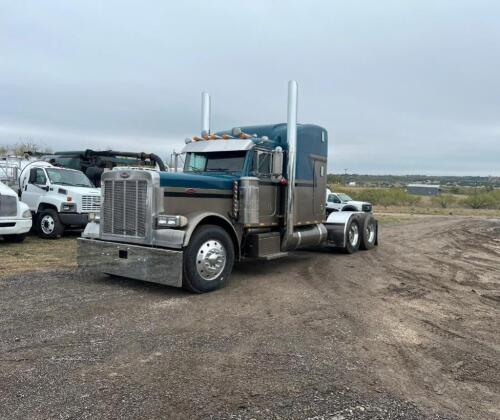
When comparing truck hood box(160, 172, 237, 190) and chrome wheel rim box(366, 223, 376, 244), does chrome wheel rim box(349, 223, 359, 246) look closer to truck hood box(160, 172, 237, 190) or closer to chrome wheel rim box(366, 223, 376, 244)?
chrome wheel rim box(366, 223, 376, 244)

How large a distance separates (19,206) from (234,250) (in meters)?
6.83

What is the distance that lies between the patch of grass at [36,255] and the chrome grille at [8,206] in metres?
0.83

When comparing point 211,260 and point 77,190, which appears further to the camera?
point 77,190

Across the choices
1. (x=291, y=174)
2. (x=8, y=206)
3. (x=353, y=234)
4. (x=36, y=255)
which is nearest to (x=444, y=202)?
(x=353, y=234)

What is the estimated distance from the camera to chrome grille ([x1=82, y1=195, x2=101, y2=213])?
1408cm

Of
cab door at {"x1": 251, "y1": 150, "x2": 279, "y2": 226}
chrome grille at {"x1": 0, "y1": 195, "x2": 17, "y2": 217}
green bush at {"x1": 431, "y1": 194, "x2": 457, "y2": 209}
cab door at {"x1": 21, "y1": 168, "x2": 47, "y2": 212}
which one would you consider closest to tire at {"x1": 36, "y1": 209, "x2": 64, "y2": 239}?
cab door at {"x1": 21, "y1": 168, "x2": 47, "y2": 212}

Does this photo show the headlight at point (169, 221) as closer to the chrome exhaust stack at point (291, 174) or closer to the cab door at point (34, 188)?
the chrome exhaust stack at point (291, 174)

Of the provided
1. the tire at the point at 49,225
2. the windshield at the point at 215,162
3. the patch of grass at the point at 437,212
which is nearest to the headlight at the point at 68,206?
the tire at the point at 49,225

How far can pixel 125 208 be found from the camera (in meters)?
7.78

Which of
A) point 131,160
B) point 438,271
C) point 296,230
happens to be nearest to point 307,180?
point 296,230

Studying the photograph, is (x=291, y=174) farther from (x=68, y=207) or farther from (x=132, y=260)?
(x=68, y=207)

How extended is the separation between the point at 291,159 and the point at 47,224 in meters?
8.40

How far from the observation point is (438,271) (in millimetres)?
10344

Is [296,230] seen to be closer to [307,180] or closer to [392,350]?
[307,180]
